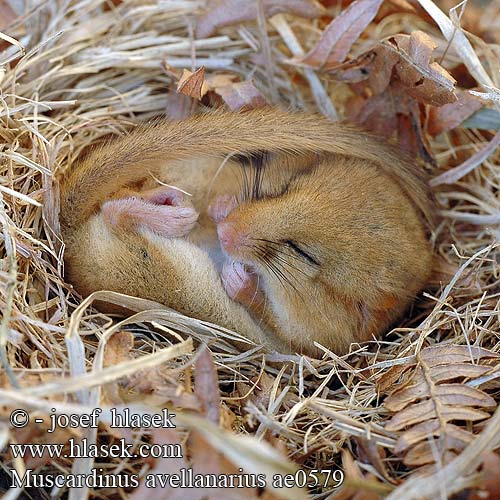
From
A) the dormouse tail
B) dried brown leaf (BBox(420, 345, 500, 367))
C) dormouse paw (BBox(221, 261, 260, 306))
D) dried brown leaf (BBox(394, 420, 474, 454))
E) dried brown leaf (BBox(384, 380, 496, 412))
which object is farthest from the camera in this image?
dormouse paw (BBox(221, 261, 260, 306))

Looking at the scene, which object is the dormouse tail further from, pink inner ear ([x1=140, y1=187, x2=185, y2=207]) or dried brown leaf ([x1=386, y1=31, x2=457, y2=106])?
dried brown leaf ([x1=386, y1=31, x2=457, y2=106])

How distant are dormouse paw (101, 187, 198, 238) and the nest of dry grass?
0.24 m

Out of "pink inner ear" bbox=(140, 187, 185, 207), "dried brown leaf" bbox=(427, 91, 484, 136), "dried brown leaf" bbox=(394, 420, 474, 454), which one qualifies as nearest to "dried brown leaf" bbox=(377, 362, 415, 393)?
"dried brown leaf" bbox=(394, 420, 474, 454)

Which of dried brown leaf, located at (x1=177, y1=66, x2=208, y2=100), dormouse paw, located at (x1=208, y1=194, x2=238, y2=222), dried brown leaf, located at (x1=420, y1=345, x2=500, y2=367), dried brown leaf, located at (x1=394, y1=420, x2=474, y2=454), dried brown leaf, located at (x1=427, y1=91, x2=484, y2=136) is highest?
dried brown leaf, located at (x1=177, y1=66, x2=208, y2=100)

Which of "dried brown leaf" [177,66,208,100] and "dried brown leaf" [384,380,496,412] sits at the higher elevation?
"dried brown leaf" [177,66,208,100]

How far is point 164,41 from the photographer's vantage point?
306cm

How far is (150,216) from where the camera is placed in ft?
8.47

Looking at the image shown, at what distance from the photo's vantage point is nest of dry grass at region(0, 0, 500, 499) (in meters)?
1.77

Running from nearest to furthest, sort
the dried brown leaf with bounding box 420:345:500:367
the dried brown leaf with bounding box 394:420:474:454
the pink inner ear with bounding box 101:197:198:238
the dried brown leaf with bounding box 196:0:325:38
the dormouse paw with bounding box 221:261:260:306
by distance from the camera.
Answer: the dried brown leaf with bounding box 394:420:474:454 < the dried brown leaf with bounding box 420:345:500:367 < the pink inner ear with bounding box 101:197:198:238 < the dormouse paw with bounding box 221:261:260:306 < the dried brown leaf with bounding box 196:0:325:38

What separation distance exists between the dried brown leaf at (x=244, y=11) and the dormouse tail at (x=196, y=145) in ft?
2.13

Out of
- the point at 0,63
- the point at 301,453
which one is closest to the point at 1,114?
the point at 0,63

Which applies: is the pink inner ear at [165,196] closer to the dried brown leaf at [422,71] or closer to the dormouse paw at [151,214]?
the dormouse paw at [151,214]

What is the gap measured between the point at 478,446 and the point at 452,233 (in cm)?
146

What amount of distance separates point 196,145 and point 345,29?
0.99 meters
